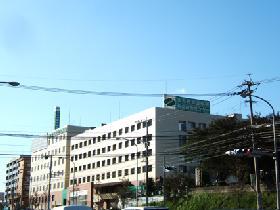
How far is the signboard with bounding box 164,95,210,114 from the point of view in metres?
90.4

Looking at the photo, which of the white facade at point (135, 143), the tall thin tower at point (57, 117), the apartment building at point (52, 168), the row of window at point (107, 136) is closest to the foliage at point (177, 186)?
the white facade at point (135, 143)

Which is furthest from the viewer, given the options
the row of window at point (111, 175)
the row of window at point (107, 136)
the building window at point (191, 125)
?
the row of window at point (107, 136)

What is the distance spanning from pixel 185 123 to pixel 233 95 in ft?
172

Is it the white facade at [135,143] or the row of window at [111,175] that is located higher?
the white facade at [135,143]

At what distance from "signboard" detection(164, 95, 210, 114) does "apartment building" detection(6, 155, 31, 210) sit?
7982 cm

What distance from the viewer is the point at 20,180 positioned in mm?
171625

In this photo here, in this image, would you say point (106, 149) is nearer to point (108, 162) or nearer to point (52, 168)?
point (108, 162)

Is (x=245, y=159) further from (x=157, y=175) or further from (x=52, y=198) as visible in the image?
(x=52, y=198)

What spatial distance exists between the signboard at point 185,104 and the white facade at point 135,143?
6.44ft

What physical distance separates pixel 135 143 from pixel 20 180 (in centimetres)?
9239

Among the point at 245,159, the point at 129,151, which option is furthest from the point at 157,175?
the point at 245,159

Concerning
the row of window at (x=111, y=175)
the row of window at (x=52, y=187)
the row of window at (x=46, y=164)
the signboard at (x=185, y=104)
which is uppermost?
the signboard at (x=185, y=104)

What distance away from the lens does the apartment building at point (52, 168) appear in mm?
122375

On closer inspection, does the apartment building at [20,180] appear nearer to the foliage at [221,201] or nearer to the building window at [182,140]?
the building window at [182,140]
